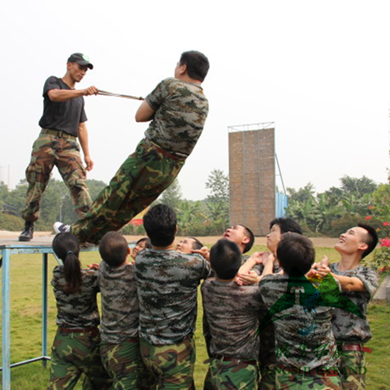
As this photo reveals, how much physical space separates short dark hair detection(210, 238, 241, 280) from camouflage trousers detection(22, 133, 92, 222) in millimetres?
2146

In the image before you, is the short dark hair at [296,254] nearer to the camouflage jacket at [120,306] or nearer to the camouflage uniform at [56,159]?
the camouflage jacket at [120,306]

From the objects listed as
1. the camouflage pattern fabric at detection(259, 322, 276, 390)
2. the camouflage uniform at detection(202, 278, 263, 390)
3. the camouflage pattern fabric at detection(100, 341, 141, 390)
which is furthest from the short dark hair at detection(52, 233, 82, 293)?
the camouflage pattern fabric at detection(259, 322, 276, 390)

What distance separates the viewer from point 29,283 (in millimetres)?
13648

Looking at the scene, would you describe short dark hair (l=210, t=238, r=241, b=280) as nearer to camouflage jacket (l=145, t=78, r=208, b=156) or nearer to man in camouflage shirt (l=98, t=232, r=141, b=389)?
man in camouflage shirt (l=98, t=232, r=141, b=389)

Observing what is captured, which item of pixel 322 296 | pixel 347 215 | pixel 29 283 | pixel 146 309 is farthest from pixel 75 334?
pixel 347 215

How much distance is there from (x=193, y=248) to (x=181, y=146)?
85 cm

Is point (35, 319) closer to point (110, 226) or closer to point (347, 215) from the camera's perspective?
point (110, 226)

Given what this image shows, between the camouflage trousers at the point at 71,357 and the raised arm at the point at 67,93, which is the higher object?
the raised arm at the point at 67,93

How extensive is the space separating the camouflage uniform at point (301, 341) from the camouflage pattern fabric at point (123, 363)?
3.55 feet

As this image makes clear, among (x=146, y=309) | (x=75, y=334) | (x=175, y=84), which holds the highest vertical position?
(x=175, y=84)

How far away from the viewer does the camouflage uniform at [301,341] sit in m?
2.62

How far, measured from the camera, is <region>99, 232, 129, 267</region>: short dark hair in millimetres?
3223

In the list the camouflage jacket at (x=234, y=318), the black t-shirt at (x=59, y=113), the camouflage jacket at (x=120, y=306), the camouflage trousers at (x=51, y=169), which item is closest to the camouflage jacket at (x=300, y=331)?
the camouflage jacket at (x=234, y=318)

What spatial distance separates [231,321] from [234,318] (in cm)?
3
